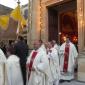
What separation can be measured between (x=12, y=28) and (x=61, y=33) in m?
17.6

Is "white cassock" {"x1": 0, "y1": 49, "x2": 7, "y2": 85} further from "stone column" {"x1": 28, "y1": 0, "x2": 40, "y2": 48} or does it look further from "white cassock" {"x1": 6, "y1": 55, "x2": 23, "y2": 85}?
"stone column" {"x1": 28, "y1": 0, "x2": 40, "y2": 48}

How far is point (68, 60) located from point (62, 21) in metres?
4.99

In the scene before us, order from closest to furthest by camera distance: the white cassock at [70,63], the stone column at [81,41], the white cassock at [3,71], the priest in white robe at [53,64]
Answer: the white cassock at [3,71] < the priest in white robe at [53,64] < the stone column at [81,41] < the white cassock at [70,63]

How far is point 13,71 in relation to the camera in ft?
29.8

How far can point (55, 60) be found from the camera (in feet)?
38.5

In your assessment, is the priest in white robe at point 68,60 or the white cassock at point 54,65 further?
the priest in white robe at point 68,60

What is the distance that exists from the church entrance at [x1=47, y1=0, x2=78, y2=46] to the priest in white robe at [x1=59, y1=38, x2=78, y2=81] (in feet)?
11.3

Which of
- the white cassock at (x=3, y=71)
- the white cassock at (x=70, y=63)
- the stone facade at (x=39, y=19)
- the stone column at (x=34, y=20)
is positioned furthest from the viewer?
the stone column at (x=34, y=20)

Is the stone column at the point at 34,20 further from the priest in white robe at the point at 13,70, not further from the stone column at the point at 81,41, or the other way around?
the priest in white robe at the point at 13,70

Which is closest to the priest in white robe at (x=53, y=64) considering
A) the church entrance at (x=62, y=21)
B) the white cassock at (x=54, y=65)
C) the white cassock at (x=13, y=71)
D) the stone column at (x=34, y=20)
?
the white cassock at (x=54, y=65)

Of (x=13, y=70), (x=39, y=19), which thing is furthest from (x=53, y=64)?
(x=39, y=19)

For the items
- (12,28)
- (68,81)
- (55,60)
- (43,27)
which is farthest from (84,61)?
(12,28)

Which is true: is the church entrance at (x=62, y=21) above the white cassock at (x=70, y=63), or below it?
above

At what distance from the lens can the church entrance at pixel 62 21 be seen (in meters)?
17.0
